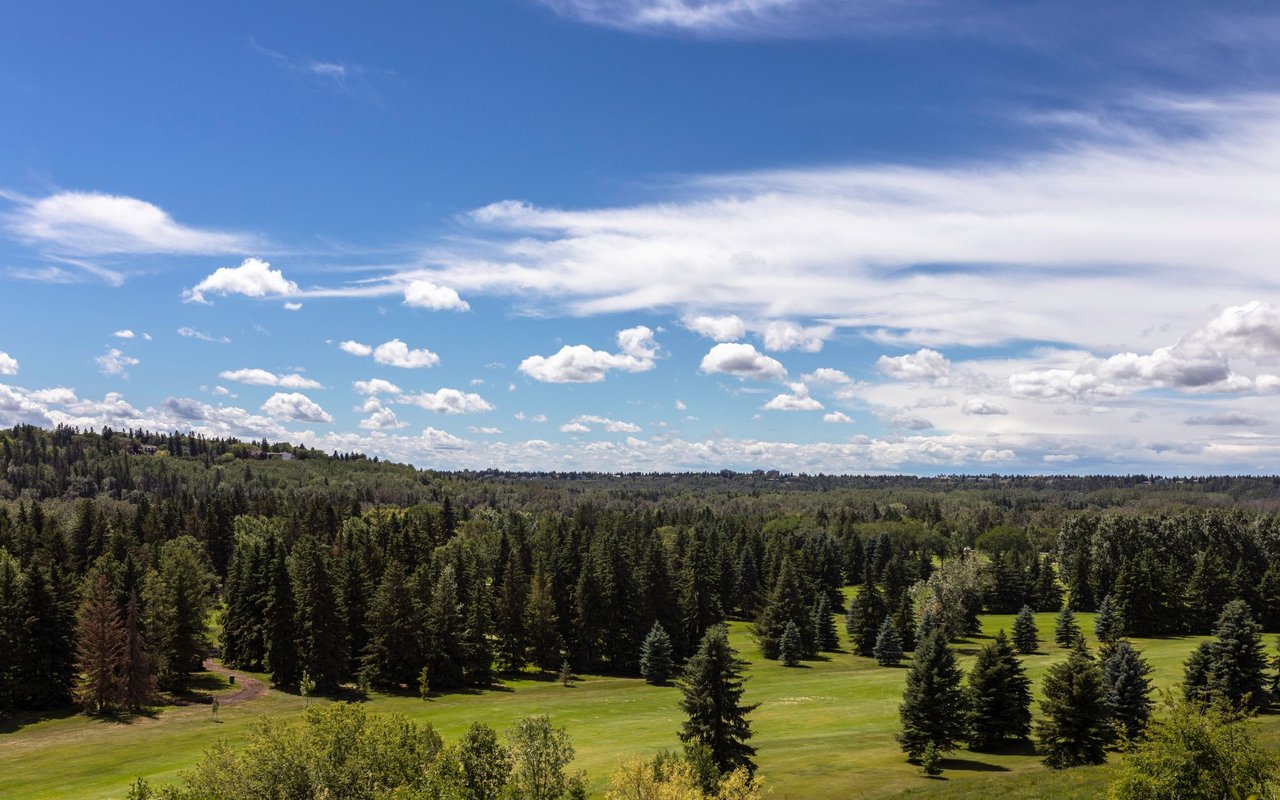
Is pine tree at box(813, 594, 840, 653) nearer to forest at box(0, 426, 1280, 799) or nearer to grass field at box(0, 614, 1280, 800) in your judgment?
forest at box(0, 426, 1280, 799)

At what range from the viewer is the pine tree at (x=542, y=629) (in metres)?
94.2

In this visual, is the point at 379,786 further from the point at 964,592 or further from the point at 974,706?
the point at 964,592

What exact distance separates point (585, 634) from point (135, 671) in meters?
47.0

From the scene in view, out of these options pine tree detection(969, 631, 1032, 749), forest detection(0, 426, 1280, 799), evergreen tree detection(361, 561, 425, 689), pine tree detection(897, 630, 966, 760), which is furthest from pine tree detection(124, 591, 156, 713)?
pine tree detection(969, 631, 1032, 749)

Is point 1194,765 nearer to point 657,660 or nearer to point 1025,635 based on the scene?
point 657,660

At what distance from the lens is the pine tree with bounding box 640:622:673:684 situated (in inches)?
3575

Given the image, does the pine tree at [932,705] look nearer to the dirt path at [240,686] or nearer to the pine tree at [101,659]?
the dirt path at [240,686]

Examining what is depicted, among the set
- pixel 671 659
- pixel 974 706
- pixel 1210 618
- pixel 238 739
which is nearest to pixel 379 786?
A: pixel 238 739

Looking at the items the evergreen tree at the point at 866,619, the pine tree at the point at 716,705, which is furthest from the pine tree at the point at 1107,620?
the pine tree at the point at 716,705

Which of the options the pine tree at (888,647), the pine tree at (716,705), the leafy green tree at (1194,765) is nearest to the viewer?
the leafy green tree at (1194,765)

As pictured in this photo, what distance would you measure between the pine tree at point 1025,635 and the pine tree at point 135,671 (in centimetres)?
9363

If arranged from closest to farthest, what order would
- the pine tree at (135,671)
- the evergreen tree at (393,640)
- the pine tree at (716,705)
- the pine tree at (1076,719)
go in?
the pine tree at (716,705) < the pine tree at (1076,719) < the pine tree at (135,671) < the evergreen tree at (393,640)

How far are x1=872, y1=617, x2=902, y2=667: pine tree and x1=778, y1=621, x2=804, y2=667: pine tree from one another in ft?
31.2

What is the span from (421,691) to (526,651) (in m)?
19.1
